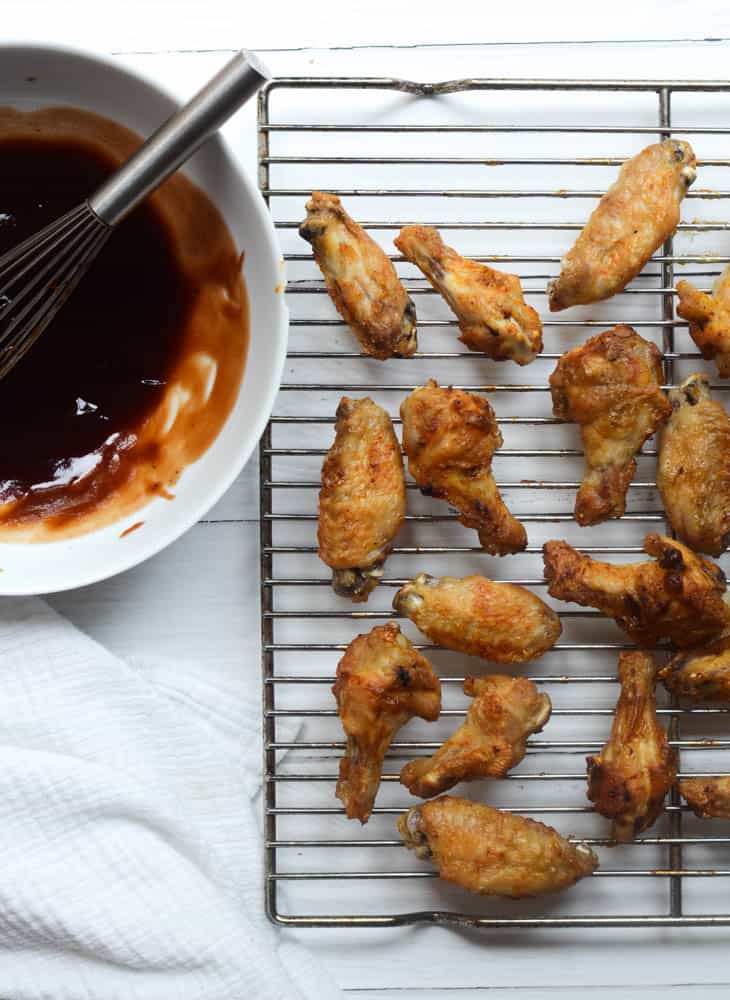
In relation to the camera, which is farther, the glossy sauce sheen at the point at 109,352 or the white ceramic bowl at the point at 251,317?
the glossy sauce sheen at the point at 109,352

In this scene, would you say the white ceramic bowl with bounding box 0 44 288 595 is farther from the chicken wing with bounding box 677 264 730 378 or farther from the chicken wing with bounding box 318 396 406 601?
the chicken wing with bounding box 677 264 730 378

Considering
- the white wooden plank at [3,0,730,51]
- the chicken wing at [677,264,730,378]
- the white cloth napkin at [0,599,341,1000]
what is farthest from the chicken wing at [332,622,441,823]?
the white wooden plank at [3,0,730,51]

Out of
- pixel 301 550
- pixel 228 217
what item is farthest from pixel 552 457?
pixel 228 217

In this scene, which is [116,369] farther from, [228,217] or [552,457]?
[552,457]

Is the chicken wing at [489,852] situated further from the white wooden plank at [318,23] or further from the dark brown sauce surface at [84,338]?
the white wooden plank at [318,23]

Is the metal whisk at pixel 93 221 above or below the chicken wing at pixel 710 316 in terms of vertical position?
above

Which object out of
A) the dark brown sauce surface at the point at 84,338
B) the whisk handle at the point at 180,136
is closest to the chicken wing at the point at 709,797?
the dark brown sauce surface at the point at 84,338
